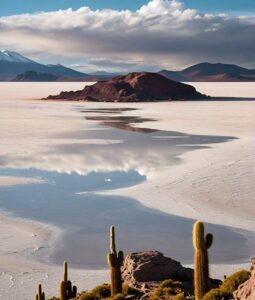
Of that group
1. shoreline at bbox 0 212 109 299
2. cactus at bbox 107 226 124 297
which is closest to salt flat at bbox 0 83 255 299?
shoreline at bbox 0 212 109 299

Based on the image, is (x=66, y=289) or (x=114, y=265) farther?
(x=66, y=289)

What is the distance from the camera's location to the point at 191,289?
14.5m

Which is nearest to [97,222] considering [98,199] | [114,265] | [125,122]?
[98,199]

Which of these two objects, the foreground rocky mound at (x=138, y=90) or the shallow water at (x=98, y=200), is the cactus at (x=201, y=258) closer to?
the shallow water at (x=98, y=200)

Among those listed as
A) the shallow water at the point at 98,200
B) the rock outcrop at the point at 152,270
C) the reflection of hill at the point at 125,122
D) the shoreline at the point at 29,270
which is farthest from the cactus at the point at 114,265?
the reflection of hill at the point at 125,122

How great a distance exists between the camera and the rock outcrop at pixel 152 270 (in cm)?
1525

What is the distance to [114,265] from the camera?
1291 centimetres

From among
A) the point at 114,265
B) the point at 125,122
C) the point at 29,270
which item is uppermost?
the point at 125,122

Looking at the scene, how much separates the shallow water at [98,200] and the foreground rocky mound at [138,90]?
237 feet

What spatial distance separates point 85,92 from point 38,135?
75.3m

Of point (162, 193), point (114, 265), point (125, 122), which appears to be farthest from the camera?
point (125, 122)

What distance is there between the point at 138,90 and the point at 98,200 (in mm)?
96144

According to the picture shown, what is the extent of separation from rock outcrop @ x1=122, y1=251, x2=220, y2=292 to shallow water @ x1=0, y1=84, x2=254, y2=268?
1.86m

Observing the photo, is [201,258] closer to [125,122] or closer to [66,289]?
[66,289]
